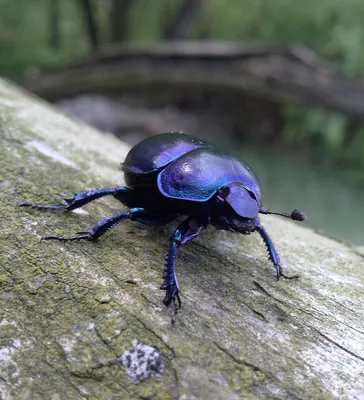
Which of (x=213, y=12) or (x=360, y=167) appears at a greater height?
(x=213, y=12)

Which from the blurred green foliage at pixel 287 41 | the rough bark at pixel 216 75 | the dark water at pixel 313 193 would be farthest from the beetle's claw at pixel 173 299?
the rough bark at pixel 216 75

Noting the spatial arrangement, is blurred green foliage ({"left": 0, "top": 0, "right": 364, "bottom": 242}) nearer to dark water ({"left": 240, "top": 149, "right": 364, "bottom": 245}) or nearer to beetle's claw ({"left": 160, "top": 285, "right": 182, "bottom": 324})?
dark water ({"left": 240, "top": 149, "right": 364, "bottom": 245})

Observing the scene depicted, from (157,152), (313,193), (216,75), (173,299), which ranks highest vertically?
(157,152)

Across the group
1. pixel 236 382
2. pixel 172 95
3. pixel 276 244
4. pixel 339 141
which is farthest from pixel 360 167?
pixel 236 382

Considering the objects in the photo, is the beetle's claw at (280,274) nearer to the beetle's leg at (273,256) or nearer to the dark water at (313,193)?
the beetle's leg at (273,256)

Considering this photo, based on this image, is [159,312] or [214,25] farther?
[214,25]

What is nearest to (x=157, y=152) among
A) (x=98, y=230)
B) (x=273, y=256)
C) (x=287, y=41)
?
(x=98, y=230)

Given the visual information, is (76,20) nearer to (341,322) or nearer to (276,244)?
(276,244)

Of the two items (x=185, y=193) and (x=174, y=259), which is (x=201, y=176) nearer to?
(x=185, y=193)
